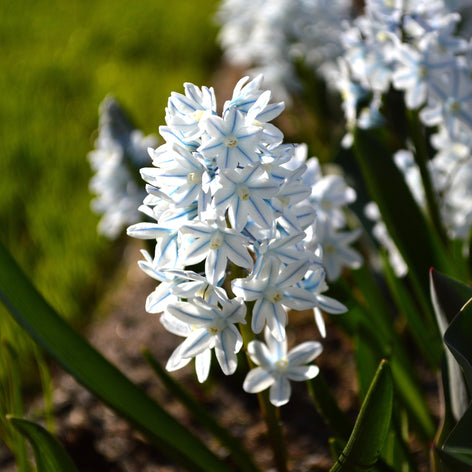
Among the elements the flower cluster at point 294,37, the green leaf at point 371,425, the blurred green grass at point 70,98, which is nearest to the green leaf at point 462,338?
the green leaf at point 371,425

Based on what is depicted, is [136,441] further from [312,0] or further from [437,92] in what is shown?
[312,0]

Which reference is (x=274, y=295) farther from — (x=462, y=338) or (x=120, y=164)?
(x=120, y=164)

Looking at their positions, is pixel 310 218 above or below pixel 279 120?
above

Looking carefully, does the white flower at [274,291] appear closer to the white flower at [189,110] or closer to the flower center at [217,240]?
the flower center at [217,240]

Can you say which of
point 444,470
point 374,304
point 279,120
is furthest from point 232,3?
point 444,470

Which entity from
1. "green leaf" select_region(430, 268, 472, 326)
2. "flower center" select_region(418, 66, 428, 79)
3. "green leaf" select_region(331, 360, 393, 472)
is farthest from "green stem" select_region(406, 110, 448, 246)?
"green leaf" select_region(331, 360, 393, 472)

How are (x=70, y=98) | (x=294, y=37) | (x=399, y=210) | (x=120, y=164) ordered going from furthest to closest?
(x=70, y=98) < (x=294, y=37) < (x=120, y=164) < (x=399, y=210)

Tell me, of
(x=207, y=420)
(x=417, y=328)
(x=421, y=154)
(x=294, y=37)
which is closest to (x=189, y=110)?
(x=207, y=420)
